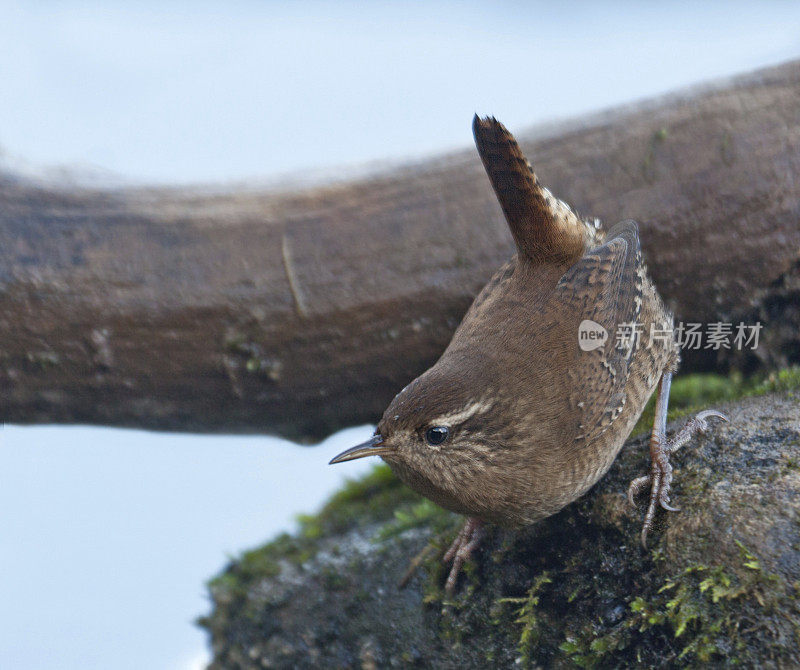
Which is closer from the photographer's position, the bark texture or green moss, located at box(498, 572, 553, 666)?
green moss, located at box(498, 572, 553, 666)

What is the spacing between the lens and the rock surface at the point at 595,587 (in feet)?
6.56

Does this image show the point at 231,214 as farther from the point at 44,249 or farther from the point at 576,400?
the point at 576,400

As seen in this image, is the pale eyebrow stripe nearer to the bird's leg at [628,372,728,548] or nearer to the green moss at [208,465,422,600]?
the bird's leg at [628,372,728,548]

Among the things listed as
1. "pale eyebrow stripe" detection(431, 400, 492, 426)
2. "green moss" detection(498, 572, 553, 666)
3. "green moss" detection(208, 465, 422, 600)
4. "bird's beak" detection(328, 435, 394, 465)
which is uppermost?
"pale eyebrow stripe" detection(431, 400, 492, 426)

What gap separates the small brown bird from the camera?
2.17 metres

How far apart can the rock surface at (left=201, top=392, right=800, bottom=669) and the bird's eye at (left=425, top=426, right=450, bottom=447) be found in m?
0.64

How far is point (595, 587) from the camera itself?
228 centimetres

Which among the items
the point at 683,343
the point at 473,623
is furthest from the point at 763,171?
the point at 473,623

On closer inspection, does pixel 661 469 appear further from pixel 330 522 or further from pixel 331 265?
pixel 330 522

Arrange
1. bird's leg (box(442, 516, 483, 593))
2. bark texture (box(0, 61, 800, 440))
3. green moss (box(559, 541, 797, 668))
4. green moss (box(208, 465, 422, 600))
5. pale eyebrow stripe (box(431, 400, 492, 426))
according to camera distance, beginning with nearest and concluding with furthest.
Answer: green moss (box(559, 541, 797, 668)) → pale eyebrow stripe (box(431, 400, 492, 426)) → bird's leg (box(442, 516, 483, 593)) → bark texture (box(0, 61, 800, 440)) → green moss (box(208, 465, 422, 600))

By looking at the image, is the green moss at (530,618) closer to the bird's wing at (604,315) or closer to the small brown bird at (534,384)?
the small brown bird at (534,384)

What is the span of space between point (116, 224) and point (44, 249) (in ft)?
1.08

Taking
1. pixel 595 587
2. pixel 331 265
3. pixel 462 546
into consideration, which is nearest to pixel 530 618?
pixel 595 587

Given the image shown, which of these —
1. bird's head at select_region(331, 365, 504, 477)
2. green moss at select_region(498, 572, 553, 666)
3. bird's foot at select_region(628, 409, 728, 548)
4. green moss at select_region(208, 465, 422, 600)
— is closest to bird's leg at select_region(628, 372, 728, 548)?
bird's foot at select_region(628, 409, 728, 548)
